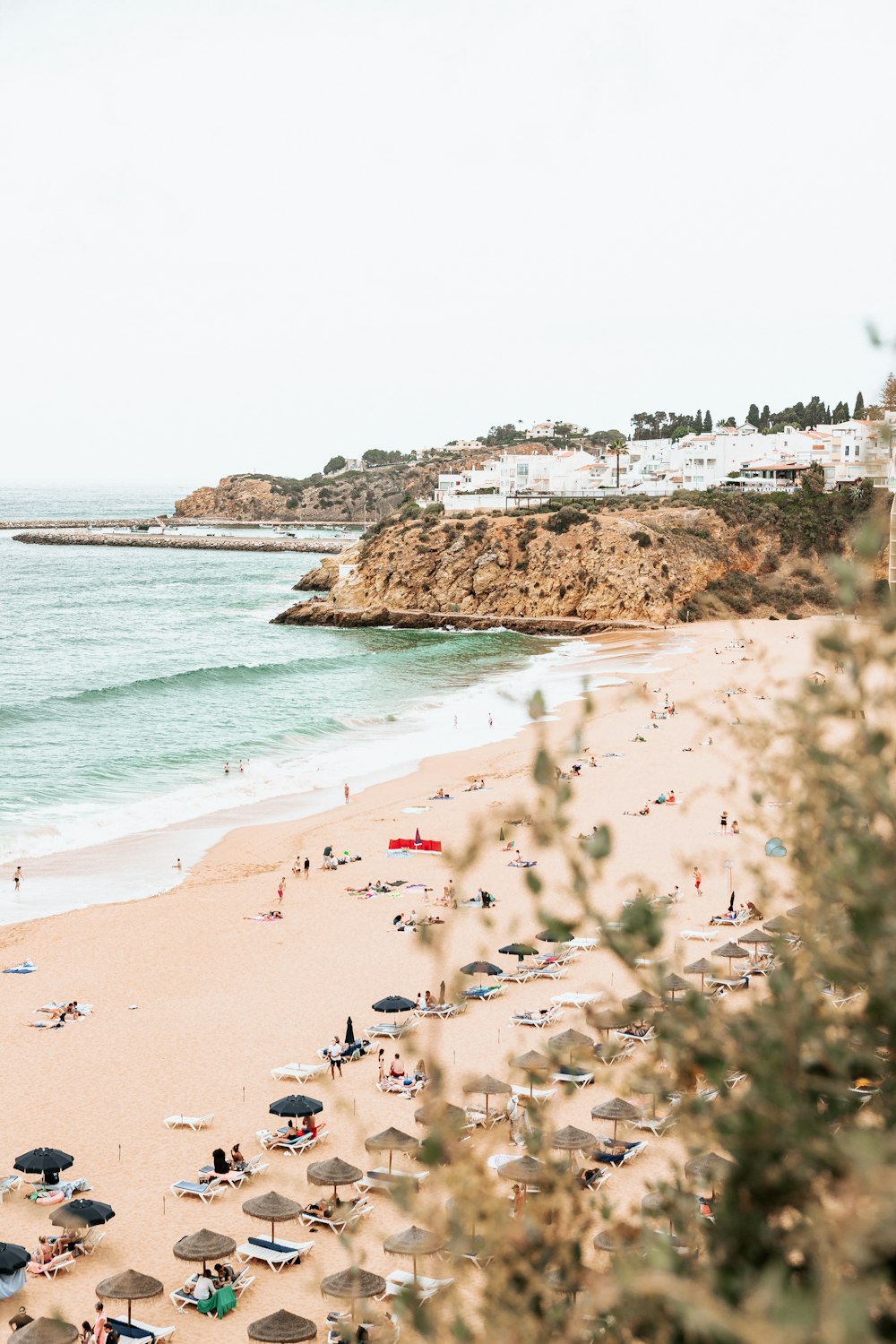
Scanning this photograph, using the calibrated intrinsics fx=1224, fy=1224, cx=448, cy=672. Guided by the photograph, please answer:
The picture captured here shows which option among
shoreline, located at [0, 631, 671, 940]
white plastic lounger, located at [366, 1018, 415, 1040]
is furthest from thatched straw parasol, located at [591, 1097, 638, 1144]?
shoreline, located at [0, 631, 671, 940]

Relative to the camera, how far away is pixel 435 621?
273 ft

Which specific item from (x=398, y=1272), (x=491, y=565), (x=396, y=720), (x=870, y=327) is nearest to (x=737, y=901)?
(x=398, y=1272)

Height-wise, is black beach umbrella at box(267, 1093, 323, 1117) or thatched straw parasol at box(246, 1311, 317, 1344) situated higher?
black beach umbrella at box(267, 1093, 323, 1117)

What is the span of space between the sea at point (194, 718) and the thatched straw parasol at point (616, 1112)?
5.93 meters

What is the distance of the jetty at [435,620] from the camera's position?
78.9 metres

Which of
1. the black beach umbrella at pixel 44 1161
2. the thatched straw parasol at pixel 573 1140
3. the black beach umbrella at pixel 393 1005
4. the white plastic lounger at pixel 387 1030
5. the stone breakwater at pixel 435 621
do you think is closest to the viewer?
the thatched straw parasol at pixel 573 1140

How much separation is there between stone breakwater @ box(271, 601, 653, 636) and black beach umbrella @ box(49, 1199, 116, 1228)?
2589 inches

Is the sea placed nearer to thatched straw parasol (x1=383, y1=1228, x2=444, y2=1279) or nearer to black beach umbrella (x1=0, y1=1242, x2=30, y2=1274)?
thatched straw parasol (x1=383, y1=1228, x2=444, y2=1279)

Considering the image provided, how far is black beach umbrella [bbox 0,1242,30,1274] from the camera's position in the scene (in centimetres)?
1249

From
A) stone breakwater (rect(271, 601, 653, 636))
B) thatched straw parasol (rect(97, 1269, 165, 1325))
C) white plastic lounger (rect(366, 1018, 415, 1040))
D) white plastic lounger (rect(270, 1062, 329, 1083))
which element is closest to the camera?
thatched straw parasol (rect(97, 1269, 165, 1325))

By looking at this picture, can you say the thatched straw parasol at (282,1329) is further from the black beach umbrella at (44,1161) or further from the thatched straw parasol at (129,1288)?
the black beach umbrella at (44,1161)

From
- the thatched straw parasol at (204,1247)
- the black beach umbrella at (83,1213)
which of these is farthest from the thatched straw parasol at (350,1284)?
the black beach umbrella at (83,1213)

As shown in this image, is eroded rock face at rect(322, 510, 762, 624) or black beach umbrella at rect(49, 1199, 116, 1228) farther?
eroded rock face at rect(322, 510, 762, 624)

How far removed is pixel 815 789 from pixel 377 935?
70.3 feet
